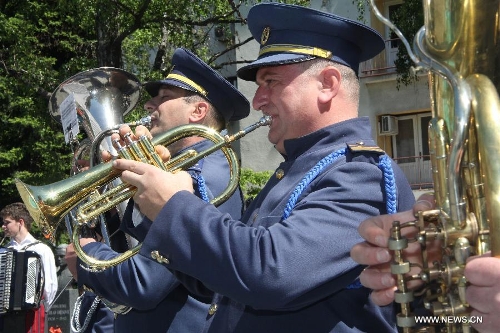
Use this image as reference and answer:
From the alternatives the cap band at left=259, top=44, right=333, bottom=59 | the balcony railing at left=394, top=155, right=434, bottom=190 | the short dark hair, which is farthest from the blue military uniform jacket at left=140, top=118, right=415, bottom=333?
the balcony railing at left=394, top=155, right=434, bottom=190

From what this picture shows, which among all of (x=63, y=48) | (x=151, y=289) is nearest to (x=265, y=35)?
(x=151, y=289)

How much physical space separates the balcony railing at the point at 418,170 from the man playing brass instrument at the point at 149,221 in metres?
14.4

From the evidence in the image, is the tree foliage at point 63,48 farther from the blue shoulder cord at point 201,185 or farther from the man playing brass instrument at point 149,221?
the blue shoulder cord at point 201,185

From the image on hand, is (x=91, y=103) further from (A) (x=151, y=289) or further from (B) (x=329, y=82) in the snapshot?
(B) (x=329, y=82)

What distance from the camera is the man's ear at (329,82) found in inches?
104

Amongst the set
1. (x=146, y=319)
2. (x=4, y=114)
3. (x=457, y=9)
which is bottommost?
(x=146, y=319)

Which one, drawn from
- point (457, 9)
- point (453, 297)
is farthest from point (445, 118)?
point (453, 297)

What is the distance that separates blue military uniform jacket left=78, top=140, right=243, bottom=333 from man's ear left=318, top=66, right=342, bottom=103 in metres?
0.73

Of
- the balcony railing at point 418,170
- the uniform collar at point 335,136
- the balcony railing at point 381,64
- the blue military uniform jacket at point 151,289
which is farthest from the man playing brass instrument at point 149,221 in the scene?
the balcony railing at point 381,64

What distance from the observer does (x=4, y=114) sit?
16406 mm

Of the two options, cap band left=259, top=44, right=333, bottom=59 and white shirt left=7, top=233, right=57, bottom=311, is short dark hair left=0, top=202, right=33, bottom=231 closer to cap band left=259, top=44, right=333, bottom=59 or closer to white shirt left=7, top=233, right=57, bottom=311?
white shirt left=7, top=233, right=57, bottom=311

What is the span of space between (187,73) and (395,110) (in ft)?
48.2

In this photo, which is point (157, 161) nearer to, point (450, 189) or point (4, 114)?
point (450, 189)

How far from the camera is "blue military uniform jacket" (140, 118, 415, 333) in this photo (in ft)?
6.88
